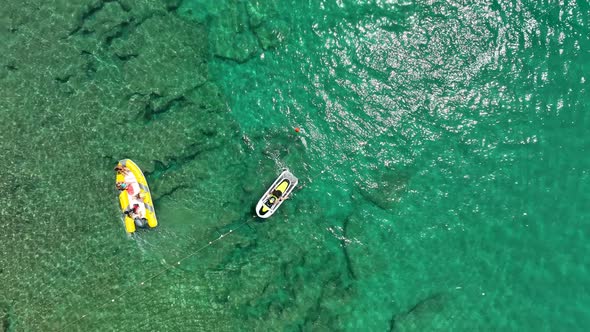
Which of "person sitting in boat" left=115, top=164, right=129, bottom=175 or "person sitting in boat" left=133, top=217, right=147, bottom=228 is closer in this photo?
"person sitting in boat" left=115, top=164, right=129, bottom=175

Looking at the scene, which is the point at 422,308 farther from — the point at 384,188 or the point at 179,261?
the point at 179,261

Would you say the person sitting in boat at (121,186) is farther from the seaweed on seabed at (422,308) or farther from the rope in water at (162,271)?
the seaweed on seabed at (422,308)

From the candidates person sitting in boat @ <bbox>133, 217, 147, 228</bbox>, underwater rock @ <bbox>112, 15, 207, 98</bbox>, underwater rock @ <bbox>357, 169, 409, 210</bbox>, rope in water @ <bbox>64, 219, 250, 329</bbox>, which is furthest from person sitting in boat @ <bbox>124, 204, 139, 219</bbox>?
underwater rock @ <bbox>357, 169, 409, 210</bbox>

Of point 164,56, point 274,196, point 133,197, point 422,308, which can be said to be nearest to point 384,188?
point 274,196

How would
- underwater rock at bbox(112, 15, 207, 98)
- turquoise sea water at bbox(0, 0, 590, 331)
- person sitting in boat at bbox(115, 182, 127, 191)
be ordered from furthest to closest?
underwater rock at bbox(112, 15, 207, 98), turquoise sea water at bbox(0, 0, 590, 331), person sitting in boat at bbox(115, 182, 127, 191)

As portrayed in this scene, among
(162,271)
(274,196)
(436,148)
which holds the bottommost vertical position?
(436,148)

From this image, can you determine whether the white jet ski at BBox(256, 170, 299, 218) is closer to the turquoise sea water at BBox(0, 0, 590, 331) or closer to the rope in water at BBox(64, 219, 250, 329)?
the turquoise sea water at BBox(0, 0, 590, 331)
